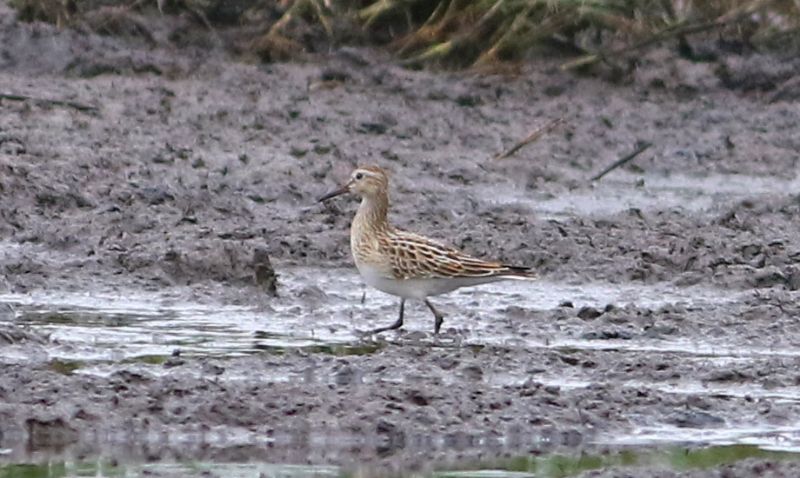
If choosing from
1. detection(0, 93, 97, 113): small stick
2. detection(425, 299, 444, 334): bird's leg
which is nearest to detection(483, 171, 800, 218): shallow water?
detection(0, 93, 97, 113): small stick

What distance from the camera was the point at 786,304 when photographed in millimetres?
10867

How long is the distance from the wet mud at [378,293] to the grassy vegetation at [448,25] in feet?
1.00

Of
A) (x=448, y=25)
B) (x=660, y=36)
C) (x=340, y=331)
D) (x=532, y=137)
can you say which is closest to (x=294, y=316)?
(x=340, y=331)

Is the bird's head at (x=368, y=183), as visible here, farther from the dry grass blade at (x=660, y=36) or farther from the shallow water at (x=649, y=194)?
the dry grass blade at (x=660, y=36)

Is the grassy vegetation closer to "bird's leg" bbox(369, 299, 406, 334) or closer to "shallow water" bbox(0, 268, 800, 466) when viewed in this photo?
"shallow water" bbox(0, 268, 800, 466)

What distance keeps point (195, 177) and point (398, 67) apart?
4295 millimetres

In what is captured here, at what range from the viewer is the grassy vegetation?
59.5 feet

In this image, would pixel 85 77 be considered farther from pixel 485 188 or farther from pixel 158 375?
pixel 158 375

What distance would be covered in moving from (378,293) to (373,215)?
664 mm

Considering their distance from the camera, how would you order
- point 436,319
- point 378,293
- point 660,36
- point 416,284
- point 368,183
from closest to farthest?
1. point 436,319
2. point 416,284
3. point 368,183
4. point 378,293
5. point 660,36

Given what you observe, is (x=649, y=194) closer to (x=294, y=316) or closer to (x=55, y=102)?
(x=55, y=102)

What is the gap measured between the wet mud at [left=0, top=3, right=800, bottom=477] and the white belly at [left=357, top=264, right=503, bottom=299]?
0.62 ft

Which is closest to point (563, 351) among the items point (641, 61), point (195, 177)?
point (195, 177)

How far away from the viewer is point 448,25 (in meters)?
18.4
